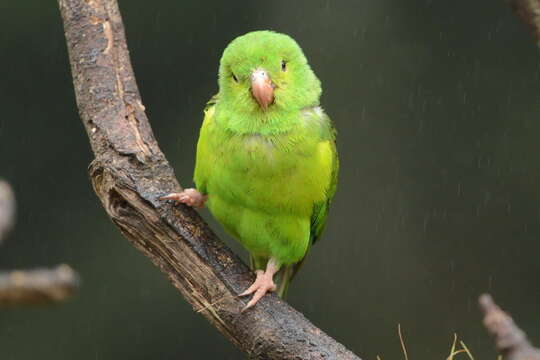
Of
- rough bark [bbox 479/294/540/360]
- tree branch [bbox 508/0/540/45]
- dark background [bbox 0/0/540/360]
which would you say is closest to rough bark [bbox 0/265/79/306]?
rough bark [bbox 479/294/540/360]

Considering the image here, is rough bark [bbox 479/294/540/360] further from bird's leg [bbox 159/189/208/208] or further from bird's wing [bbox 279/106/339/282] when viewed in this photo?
bird's wing [bbox 279/106/339/282]

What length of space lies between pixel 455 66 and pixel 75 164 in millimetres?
2645

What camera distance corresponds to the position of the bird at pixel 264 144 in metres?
2.58

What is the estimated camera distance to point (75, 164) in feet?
17.7

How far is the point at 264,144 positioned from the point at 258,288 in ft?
1.56

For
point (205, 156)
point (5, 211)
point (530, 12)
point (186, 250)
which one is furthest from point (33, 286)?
point (205, 156)

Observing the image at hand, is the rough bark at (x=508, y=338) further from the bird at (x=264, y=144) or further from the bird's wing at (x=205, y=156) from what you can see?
the bird's wing at (x=205, y=156)

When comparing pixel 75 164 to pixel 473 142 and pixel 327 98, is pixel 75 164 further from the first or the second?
pixel 473 142

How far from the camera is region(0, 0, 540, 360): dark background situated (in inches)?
205

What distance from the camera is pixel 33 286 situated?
63 cm

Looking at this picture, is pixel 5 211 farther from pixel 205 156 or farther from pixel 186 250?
pixel 205 156

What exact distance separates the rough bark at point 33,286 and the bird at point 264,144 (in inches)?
72.0

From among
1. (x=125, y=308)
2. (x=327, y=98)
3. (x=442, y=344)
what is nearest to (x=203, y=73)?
(x=327, y=98)

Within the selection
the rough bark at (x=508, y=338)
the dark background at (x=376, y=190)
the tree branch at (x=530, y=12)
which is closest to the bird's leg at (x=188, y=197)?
the tree branch at (x=530, y=12)
